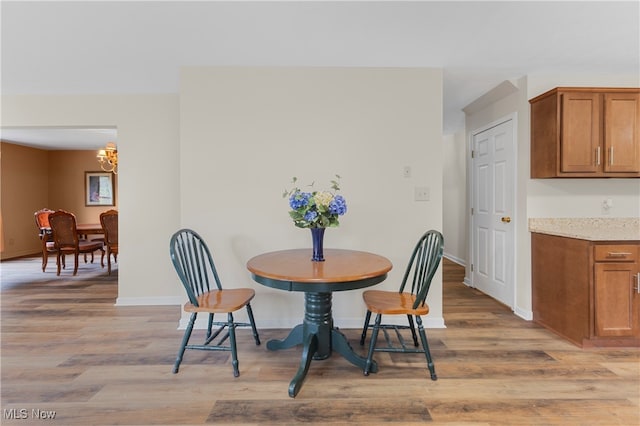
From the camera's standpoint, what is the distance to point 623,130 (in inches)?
105

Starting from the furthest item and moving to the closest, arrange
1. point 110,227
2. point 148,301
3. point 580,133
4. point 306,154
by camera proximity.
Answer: point 110,227 < point 148,301 < point 306,154 < point 580,133

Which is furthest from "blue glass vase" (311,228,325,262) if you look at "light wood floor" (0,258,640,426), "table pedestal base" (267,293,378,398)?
"light wood floor" (0,258,640,426)

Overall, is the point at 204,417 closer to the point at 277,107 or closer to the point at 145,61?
the point at 277,107

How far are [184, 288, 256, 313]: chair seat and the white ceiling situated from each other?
1900 millimetres

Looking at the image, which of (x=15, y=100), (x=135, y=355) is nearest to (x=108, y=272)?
(x=15, y=100)

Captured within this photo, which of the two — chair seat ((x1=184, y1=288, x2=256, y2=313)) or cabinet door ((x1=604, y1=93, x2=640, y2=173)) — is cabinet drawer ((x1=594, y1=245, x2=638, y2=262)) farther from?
chair seat ((x1=184, y1=288, x2=256, y2=313))

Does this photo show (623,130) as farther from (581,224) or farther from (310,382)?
(310,382)

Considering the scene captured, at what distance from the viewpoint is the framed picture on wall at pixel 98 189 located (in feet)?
23.5

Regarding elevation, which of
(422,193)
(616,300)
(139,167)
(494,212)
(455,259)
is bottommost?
(455,259)

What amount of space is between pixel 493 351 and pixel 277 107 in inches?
103

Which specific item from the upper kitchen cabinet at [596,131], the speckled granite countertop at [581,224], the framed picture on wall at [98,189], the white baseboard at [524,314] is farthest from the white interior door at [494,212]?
the framed picture on wall at [98,189]

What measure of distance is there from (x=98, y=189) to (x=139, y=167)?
4.93 m

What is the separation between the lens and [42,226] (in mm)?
5219
